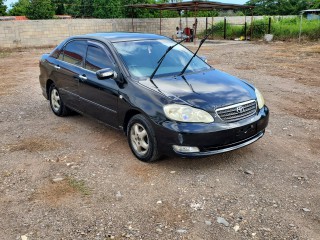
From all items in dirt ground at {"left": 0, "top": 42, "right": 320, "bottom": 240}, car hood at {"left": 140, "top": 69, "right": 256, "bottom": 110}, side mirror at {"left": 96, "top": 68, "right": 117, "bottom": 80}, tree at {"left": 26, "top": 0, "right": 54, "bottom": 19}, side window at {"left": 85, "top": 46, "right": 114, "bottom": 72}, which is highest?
tree at {"left": 26, "top": 0, "right": 54, "bottom": 19}

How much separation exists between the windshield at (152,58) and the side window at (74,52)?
0.81 m

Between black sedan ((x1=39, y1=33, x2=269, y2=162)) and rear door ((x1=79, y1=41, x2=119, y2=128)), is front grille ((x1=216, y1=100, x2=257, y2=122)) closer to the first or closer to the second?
black sedan ((x1=39, y1=33, x2=269, y2=162))

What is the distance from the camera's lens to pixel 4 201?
146 inches

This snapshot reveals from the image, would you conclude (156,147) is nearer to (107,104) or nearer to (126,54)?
(107,104)

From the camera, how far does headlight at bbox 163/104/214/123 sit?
3986 mm

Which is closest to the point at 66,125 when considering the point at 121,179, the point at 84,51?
the point at 84,51

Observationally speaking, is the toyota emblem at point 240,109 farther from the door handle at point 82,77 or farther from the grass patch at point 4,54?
the grass patch at point 4,54

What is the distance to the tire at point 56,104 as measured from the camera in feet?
20.8

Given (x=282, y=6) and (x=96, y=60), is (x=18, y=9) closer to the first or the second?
(x=282, y=6)

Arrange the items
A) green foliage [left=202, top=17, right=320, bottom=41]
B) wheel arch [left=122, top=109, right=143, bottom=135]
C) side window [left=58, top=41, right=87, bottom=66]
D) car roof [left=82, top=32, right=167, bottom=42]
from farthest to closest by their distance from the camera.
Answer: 1. green foliage [left=202, top=17, right=320, bottom=41]
2. side window [left=58, top=41, right=87, bottom=66]
3. car roof [left=82, top=32, right=167, bottom=42]
4. wheel arch [left=122, top=109, right=143, bottom=135]

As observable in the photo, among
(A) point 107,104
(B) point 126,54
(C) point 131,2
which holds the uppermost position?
(C) point 131,2

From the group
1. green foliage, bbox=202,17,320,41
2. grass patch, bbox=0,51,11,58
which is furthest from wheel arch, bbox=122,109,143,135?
green foliage, bbox=202,17,320,41

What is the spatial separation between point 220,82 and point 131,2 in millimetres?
29927

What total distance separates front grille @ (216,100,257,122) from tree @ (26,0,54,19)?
34.4 meters
